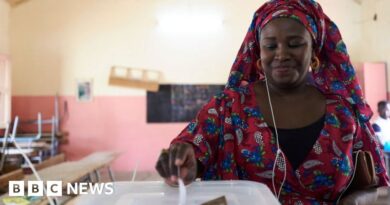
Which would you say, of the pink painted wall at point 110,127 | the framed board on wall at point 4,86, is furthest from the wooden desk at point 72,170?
the framed board on wall at point 4,86

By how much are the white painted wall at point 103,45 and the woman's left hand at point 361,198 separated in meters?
3.93

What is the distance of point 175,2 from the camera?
4.65m

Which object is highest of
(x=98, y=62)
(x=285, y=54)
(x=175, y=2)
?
(x=175, y=2)

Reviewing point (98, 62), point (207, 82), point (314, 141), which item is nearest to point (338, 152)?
point (314, 141)

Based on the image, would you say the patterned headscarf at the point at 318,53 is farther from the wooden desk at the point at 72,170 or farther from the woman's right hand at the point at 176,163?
the wooden desk at the point at 72,170

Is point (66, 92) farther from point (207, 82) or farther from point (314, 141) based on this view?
point (314, 141)

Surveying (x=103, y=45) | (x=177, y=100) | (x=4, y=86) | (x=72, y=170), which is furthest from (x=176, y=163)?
(x=103, y=45)

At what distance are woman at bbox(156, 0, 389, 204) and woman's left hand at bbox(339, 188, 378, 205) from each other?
30 mm

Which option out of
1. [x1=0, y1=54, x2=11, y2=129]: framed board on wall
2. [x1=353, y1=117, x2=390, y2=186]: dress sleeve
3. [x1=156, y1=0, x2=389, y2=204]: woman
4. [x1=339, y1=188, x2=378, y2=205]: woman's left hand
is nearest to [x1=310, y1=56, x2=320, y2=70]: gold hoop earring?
[x1=156, y1=0, x2=389, y2=204]: woman

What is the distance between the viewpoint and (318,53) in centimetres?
83

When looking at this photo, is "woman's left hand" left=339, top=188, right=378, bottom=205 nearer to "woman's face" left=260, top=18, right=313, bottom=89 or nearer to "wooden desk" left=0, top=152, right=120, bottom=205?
"woman's face" left=260, top=18, right=313, bottom=89

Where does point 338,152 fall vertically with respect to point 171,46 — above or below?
below

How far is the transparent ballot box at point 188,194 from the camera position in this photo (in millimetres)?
568

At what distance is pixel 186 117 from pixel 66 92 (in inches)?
68.3
